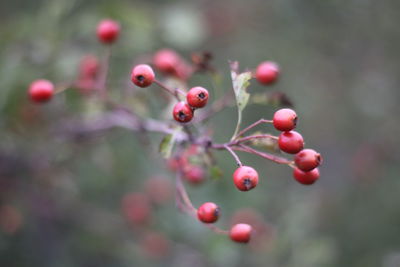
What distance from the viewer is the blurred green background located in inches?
108

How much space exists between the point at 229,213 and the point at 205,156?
1.62m

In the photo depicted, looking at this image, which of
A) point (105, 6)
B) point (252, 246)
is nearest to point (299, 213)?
point (252, 246)

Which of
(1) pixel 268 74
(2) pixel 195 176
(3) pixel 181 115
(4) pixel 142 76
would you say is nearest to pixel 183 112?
(3) pixel 181 115

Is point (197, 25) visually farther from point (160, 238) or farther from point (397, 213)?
point (397, 213)

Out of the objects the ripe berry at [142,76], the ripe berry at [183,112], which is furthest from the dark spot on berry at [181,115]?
the ripe berry at [142,76]

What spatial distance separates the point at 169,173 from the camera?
3545 millimetres

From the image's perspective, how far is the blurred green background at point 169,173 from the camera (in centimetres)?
275

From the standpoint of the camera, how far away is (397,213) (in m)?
3.86

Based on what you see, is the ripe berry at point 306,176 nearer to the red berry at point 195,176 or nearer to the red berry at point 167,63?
the red berry at point 195,176

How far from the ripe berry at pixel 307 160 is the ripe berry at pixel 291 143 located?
24 mm

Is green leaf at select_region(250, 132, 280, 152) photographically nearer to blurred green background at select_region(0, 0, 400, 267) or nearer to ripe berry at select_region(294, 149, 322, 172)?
ripe berry at select_region(294, 149, 322, 172)

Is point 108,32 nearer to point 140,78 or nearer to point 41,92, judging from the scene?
point 41,92

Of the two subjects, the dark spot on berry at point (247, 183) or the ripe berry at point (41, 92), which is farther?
the ripe berry at point (41, 92)

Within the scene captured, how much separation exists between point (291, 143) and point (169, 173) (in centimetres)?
227
